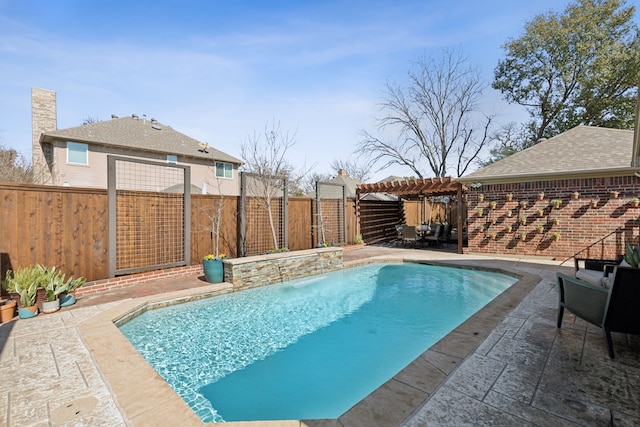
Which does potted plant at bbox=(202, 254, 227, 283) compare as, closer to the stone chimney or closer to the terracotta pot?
the terracotta pot

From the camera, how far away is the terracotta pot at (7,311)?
166 inches

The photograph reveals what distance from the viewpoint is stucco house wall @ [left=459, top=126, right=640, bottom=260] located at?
27.4 ft

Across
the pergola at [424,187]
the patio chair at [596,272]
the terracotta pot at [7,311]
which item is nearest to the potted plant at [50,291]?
the terracotta pot at [7,311]

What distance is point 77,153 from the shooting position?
13953 millimetres

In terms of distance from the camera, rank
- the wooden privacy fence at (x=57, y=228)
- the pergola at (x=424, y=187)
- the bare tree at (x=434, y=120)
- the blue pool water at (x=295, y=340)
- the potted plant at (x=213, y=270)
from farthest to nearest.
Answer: the bare tree at (x=434, y=120)
the pergola at (x=424, y=187)
the potted plant at (x=213, y=270)
the wooden privacy fence at (x=57, y=228)
the blue pool water at (x=295, y=340)

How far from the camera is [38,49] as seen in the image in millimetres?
8555

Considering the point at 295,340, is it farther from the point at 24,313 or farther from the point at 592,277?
the point at 592,277

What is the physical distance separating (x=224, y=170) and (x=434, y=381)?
60.4 ft

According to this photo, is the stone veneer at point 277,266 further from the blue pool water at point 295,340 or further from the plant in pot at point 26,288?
the plant in pot at point 26,288

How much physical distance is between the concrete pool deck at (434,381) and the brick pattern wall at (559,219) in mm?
6310

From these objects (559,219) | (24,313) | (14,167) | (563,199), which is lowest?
(24,313)

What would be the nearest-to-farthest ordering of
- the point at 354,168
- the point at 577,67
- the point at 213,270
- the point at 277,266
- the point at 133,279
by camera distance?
1. the point at 133,279
2. the point at 213,270
3. the point at 277,266
4. the point at 577,67
5. the point at 354,168

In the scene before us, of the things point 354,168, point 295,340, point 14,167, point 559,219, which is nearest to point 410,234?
point 559,219

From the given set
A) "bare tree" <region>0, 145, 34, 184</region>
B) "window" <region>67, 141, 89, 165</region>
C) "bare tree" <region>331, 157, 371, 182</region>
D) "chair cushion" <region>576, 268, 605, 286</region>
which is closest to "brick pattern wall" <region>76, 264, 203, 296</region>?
"chair cushion" <region>576, 268, 605, 286</region>
